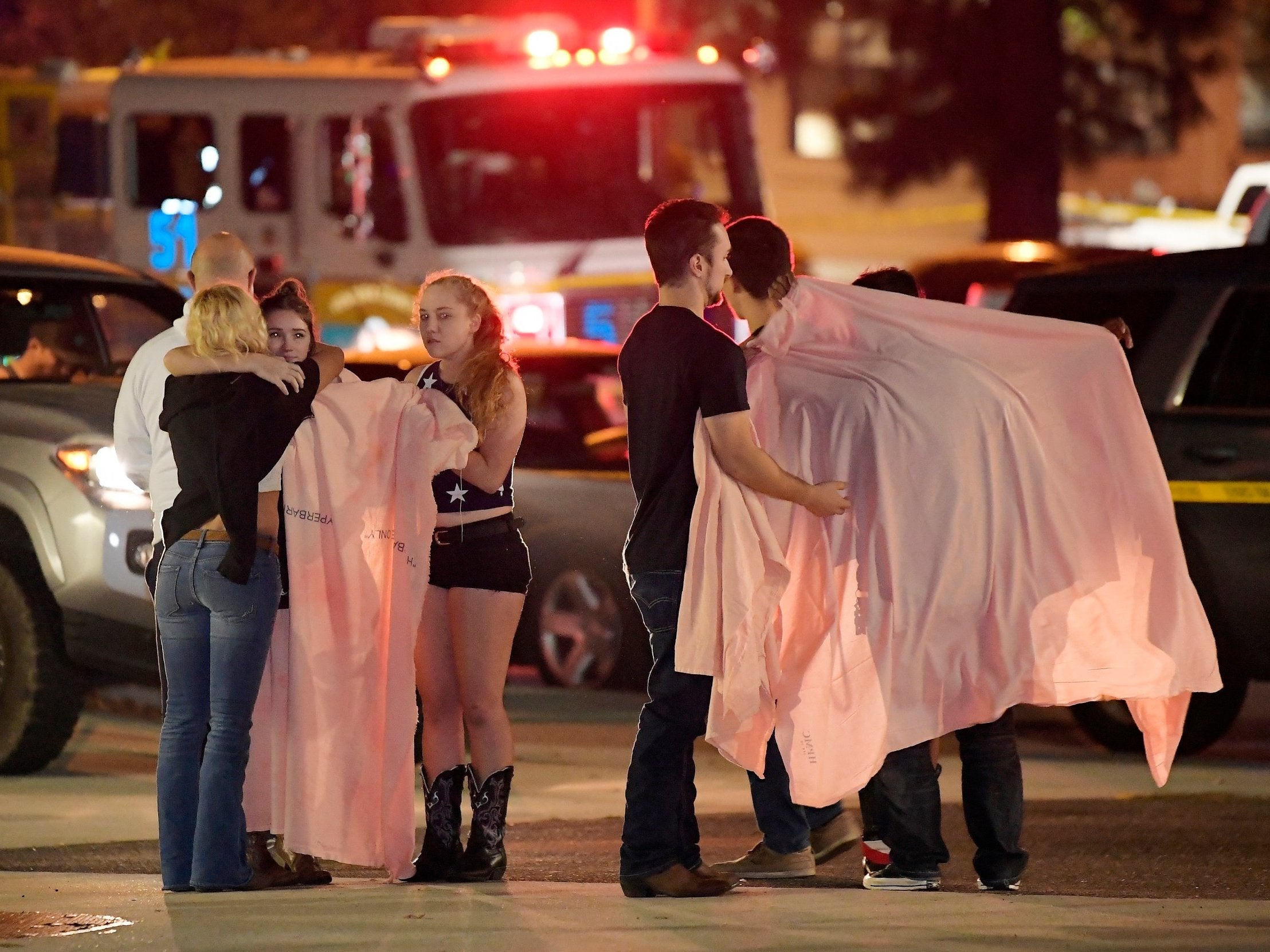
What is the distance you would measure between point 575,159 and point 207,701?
921cm

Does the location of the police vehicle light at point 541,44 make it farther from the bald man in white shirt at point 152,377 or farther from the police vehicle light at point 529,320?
the bald man in white shirt at point 152,377

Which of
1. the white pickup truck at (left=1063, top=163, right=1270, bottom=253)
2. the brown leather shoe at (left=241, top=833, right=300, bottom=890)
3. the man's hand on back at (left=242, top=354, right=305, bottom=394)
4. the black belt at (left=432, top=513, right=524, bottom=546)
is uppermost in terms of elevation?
the man's hand on back at (left=242, top=354, right=305, bottom=394)

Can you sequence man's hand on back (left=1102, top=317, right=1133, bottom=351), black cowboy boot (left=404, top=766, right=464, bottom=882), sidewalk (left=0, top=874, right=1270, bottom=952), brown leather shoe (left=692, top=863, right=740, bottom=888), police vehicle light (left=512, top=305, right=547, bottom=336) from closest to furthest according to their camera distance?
sidewalk (left=0, top=874, right=1270, bottom=952), brown leather shoe (left=692, top=863, right=740, bottom=888), black cowboy boot (left=404, top=766, right=464, bottom=882), man's hand on back (left=1102, top=317, right=1133, bottom=351), police vehicle light (left=512, top=305, right=547, bottom=336)

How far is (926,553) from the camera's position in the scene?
6.43 metres

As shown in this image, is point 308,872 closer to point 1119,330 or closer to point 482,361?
point 482,361

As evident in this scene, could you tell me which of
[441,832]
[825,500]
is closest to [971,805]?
[825,500]

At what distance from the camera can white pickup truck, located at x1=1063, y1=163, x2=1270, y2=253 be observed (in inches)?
902

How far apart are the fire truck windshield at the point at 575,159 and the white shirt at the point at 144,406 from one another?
8180 millimetres

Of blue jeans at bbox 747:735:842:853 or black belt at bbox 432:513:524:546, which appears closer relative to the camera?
black belt at bbox 432:513:524:546

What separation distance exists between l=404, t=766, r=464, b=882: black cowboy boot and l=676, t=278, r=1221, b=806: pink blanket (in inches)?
33.7

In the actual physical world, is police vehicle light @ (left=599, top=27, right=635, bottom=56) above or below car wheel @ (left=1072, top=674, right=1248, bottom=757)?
above

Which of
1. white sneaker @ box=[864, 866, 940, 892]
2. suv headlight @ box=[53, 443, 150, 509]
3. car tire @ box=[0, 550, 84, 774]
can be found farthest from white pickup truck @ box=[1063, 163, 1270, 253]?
white sneaker @ box=[864, 866, 940, 892]

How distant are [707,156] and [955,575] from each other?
9.57m

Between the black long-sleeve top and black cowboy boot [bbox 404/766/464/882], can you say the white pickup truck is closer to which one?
black cowboy boot [bbox 404/766/464/882]
